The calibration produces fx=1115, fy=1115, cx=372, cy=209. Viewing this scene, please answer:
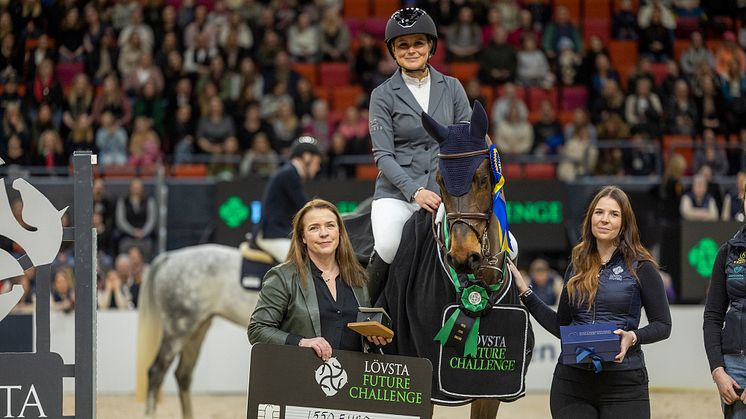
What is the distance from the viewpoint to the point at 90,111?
43.1 feet

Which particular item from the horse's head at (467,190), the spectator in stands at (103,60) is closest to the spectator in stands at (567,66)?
the spectator in stands at (103,60)

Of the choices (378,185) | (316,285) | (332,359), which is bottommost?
(332,359)

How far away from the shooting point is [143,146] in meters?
13.2

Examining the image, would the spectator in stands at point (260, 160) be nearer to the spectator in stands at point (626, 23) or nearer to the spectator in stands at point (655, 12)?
the spectator in stands at point (626, 23)

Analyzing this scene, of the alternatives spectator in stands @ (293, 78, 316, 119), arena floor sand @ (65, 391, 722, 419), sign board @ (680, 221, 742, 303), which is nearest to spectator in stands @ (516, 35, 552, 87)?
spectator in stands @ (293, 78, 316, 119)

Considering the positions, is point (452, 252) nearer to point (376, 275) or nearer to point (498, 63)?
point (376, 275)

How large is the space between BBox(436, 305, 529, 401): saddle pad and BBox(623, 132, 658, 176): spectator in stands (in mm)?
8369

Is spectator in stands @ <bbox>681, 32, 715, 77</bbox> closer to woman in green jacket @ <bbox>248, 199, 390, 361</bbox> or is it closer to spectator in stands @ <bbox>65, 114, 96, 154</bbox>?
spectator in stands @ <bbox>65, 114, 96, 154</bbox>

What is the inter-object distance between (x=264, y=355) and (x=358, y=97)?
10461mm

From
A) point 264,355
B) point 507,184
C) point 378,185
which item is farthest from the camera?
point 507,184

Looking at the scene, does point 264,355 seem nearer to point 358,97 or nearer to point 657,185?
point 657,185

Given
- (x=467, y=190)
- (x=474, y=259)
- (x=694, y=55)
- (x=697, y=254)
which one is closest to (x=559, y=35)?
(x=694, y=55)

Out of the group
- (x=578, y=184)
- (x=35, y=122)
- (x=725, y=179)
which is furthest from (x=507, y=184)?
(x=35, y=122)

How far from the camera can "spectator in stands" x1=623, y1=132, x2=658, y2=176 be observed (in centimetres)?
1291
